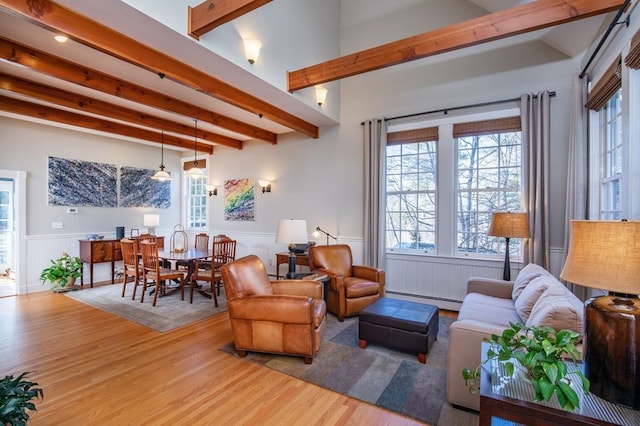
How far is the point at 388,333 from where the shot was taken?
2.99m

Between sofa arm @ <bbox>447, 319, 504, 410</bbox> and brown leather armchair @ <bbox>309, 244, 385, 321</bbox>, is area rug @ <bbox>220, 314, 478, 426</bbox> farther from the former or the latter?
brown leather armchair @ <bbox>309, 244, 385, 321</bbox>

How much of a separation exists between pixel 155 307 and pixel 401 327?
3.41 meters

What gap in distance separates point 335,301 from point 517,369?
102 inches

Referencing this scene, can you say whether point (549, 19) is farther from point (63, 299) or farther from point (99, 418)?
point (63, 299)

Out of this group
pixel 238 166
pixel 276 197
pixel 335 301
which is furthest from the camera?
pixel 238 166

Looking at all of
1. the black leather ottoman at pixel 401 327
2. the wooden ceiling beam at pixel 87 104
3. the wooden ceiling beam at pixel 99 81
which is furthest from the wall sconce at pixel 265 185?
the black leather ottoman at pixel 401 327

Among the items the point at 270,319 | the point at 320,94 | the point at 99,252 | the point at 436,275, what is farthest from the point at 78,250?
the point at 436,275

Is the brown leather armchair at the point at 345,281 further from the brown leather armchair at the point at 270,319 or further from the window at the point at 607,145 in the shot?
the window at the point at 607,145

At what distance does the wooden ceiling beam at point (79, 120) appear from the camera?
4.45 m

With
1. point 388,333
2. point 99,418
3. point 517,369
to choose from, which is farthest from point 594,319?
point 99,418

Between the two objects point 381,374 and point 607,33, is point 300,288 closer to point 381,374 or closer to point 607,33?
point 381,374

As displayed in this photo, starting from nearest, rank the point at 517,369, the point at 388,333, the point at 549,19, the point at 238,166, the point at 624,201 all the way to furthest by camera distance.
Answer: the point at 517,369, the point at 624,201, the point at 549,19, the point at 388,333, the point at 238,166

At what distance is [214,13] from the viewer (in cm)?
261

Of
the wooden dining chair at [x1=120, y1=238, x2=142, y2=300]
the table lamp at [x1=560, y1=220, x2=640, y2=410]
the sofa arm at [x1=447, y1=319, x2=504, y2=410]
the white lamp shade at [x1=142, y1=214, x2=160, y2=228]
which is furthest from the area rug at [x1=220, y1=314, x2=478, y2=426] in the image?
the white lamp shade at [x1=142, y1=214, x2=160, y2=228]
